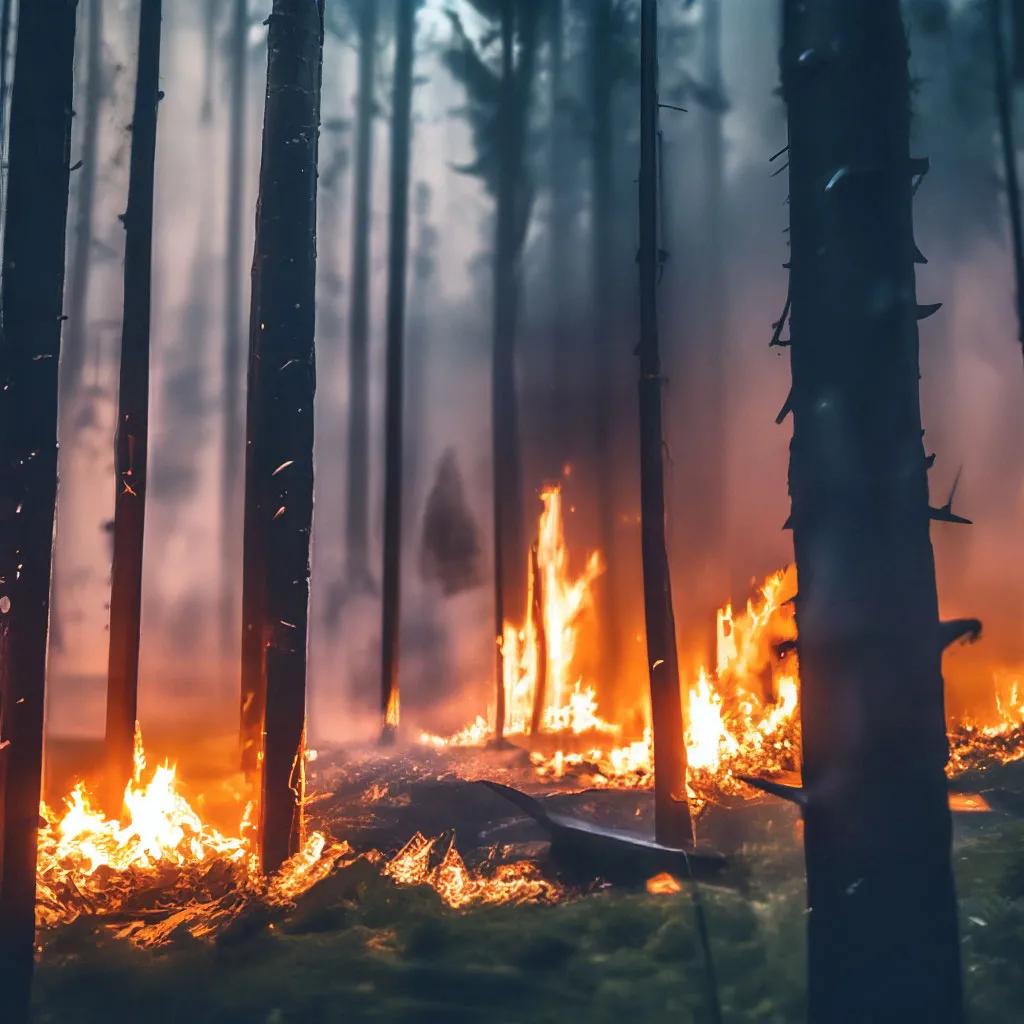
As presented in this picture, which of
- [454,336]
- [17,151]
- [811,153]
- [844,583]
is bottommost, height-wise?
[844,583]

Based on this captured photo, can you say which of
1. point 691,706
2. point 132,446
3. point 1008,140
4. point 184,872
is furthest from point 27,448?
point 1008,140

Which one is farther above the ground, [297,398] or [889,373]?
[297,398]

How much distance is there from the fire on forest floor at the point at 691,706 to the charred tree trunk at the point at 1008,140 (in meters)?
8.52

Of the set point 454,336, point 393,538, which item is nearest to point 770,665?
point 393,538

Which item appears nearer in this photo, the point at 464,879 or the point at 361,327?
the point at 464,879

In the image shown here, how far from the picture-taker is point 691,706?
15.0m

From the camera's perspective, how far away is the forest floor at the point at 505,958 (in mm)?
5539

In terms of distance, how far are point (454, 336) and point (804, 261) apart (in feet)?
56.3

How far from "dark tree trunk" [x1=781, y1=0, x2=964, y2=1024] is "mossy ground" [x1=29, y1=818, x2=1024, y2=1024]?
106 inches

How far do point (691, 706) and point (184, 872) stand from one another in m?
9.75

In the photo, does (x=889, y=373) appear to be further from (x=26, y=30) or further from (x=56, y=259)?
(x=26, y=30)

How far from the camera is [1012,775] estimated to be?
12.1 m

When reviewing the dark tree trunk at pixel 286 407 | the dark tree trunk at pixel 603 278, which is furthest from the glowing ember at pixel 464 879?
the dark tree trunk at pixel 603 278

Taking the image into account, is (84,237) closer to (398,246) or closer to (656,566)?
(398,246)
